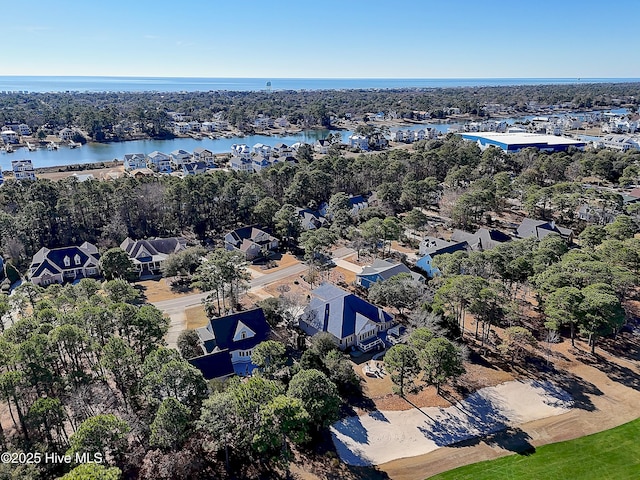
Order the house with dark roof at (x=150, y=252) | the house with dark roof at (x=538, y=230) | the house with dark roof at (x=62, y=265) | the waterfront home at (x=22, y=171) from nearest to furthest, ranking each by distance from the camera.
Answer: the house with dark roof at (x=62, y=265) → the house with dark roof at (x=150, y=252) → the house with dark roof at (x=538, y=230) → the waterfront home at (x=22, y=171)

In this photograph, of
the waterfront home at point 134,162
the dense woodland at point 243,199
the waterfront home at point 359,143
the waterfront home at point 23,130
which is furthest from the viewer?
the waterfront home at point 23,130

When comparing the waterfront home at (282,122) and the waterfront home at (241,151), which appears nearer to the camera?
the waterfront home at (241,151)

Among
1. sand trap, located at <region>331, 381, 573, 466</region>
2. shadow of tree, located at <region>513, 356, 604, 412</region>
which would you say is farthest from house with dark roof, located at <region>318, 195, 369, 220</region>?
sand trap, located at <region>331, 381, 573, 466</region>

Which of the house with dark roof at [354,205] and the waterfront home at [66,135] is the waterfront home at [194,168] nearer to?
the house with dark roof at [354,205]

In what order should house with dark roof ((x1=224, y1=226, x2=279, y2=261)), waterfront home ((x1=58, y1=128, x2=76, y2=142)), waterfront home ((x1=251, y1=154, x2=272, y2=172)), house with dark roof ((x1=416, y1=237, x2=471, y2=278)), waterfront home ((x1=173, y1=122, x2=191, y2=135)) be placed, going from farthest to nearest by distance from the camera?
1. waterfront home ((x1=173, y1=122, x2=191, y2=135))
2. waterfront home ((x1=58, y1=128, x2=76, y2=142))
3. waterfront home ((x1=251, y1=154, x2=272, y2=172))
4. house with dark roof ((x1=224, y1=226, x2=279, y2=261))
5. house with dark roof ((x1=416, y1=237, x2=471, y2=278))

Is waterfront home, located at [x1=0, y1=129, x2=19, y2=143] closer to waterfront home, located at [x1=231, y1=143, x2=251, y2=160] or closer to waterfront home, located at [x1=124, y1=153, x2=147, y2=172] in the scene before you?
waterfront home, located at [x1=124, y1=153, x2=147, y2=172]

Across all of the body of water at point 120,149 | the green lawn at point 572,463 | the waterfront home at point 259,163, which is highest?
the waterfront home at point 259,163

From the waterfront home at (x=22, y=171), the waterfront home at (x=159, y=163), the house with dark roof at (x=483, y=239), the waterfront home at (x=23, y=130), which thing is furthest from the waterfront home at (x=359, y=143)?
the waterfront home at (x=23, y=130)

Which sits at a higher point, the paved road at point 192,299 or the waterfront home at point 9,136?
the waterfront home at point 9,136
